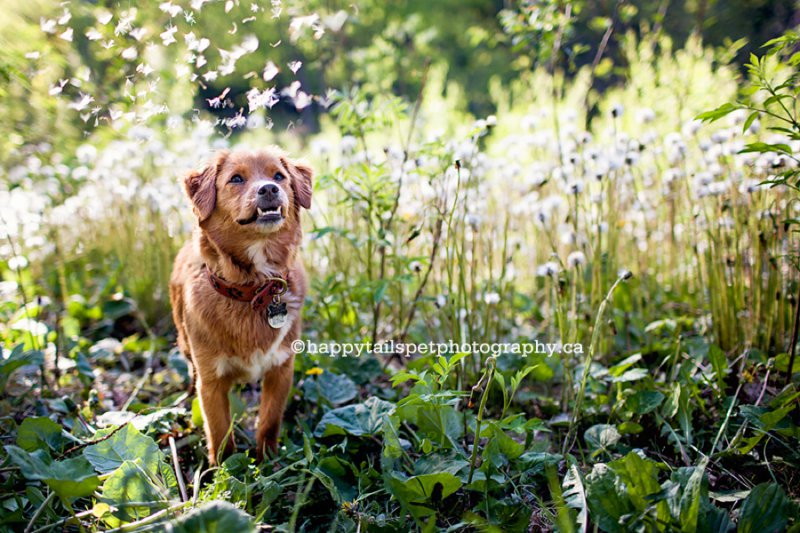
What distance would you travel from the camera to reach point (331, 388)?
2.44 metres

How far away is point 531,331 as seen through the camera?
3092 mm

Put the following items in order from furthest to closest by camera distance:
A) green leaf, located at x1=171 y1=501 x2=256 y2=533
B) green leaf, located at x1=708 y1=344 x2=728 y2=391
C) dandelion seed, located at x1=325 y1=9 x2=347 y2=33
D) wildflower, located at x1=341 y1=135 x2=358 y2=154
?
1. dandelion seed, located at x1=325 y1=9 x2=347 y2=33
2. wildflower, located at x1=341 y1=135 x2=358 y2=154
3. green leaf, located at x1=708 y1=344 x2=728 y2=391
4. green leaf, located at x1=171 y1=501 x2=256 y2=533

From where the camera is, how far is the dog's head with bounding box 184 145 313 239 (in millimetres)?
1990

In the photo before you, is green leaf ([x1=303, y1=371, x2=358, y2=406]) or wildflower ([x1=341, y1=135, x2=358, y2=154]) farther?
wildflower ([x1=341, y1=135, x2=358, y2=154])

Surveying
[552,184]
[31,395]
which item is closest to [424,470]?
[31,395]

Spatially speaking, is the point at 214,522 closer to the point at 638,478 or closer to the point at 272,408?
the point at 272,408

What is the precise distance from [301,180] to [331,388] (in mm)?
925

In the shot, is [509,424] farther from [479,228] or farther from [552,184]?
[552,184]

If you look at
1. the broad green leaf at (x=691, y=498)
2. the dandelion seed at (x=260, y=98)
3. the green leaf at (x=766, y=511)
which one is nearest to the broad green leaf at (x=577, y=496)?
the broad green leaf at (x=691, y=498)

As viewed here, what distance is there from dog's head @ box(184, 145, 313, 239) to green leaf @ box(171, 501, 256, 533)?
3.24 ft

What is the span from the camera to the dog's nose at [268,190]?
6.47 ft

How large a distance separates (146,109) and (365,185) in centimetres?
94

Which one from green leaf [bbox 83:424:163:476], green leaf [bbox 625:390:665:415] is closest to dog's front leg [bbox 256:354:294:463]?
green leaf [bbox 83:424:163:476]

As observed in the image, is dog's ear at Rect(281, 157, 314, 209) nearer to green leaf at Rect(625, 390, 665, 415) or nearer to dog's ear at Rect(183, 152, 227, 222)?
dog's ear at Rect(183, 152, 227, 222)
